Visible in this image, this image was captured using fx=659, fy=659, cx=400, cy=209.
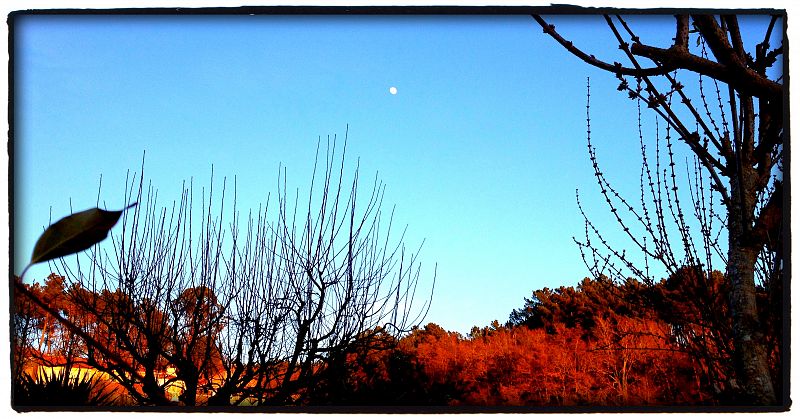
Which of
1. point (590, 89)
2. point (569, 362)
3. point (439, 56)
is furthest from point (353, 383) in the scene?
point (590, 89)

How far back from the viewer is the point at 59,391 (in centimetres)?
261

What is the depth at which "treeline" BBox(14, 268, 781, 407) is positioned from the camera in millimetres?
2646

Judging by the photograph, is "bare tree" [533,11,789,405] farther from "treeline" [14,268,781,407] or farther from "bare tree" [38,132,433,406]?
"bare tree" [38,132,433,406]

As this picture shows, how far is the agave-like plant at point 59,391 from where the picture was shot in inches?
102

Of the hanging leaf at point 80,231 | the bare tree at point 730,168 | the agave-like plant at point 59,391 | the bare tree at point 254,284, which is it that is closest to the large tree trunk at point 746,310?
the bare tree at point 730,168

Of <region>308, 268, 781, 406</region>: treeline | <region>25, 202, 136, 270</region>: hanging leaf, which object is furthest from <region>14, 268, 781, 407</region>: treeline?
<region>25, 202, 136, 270</region>: hanging leaf

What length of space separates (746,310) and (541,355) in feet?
2.74

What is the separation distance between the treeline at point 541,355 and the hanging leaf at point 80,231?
67.0 inches

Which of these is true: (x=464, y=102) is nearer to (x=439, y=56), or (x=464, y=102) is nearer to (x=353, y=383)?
(x=439, y=56)

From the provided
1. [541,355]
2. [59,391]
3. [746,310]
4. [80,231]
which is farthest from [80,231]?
[746,310]

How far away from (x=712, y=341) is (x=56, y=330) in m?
2.66

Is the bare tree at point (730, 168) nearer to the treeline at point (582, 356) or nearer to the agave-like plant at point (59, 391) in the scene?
the treeline at point (582, 356)

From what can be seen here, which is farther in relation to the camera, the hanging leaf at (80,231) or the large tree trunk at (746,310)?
the large tree trunk at (746,310)

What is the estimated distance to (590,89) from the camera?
2.92 m
